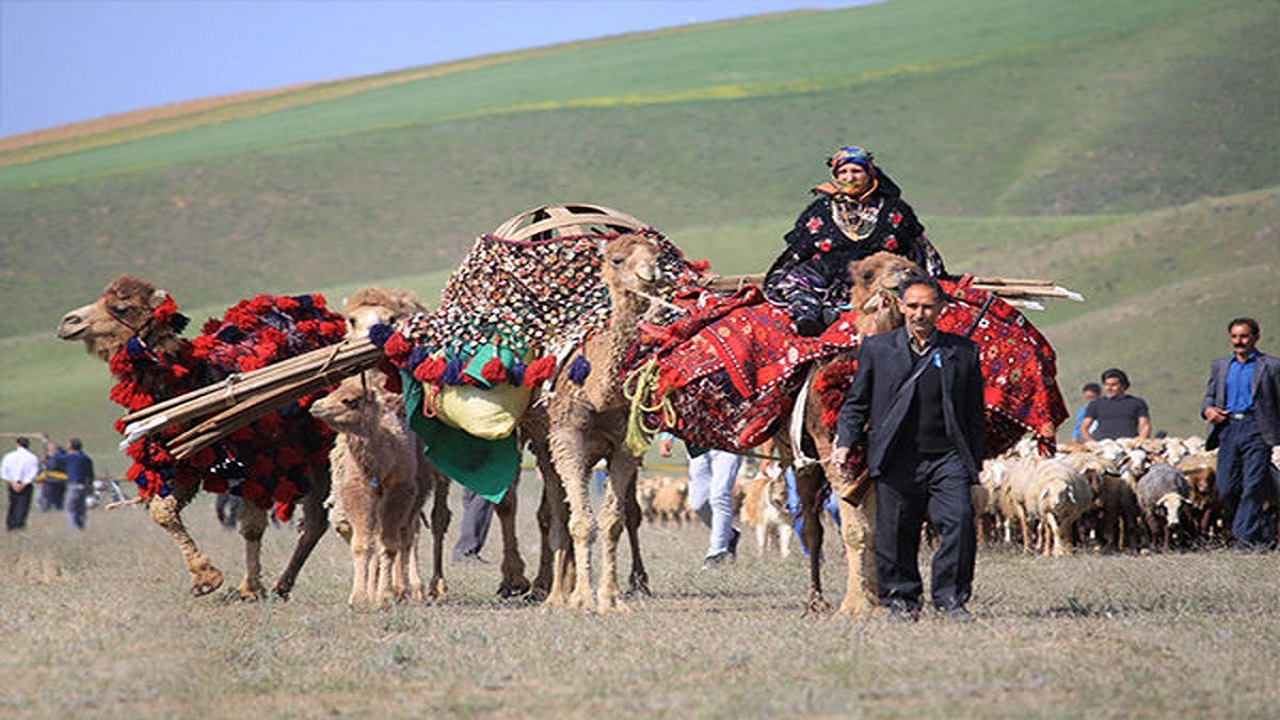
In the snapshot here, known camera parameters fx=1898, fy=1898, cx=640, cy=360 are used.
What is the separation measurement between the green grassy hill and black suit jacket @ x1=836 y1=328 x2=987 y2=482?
4253 centimetres

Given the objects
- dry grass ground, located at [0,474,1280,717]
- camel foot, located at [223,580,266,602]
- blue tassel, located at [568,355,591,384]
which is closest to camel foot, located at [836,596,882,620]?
dry grass ground, located at [0,474,1280,717]

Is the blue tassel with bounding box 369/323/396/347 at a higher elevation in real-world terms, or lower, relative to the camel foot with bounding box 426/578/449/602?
higher

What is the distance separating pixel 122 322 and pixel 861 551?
6.09 m

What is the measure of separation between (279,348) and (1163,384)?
2968 cm

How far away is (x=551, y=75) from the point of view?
10044 centimetres

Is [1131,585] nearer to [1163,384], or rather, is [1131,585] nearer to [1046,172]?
[1163,384]

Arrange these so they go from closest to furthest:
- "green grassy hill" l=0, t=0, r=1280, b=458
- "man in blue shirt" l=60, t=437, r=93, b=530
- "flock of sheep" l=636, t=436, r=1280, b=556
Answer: "flock of sheep" l=636, t=436, r=1280, b=556
"man in blue shirt" l=60, t=437, r=93, b=530
"green grassy hill" l=0, t=0, r=1280, b=458

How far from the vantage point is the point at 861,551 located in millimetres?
11266

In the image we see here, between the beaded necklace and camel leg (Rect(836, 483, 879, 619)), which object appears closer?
camel leg (Rect(836, 483, 879, 619))

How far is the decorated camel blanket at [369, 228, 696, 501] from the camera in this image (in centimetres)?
1302

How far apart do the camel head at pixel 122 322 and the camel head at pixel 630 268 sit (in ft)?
11.6

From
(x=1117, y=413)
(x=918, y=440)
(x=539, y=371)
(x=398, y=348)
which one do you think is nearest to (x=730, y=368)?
(x=918, y=440)

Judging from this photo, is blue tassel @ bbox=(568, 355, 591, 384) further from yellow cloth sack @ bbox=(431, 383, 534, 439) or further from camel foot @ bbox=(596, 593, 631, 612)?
camel foot @ bbox=(596, 593, 631, 612)

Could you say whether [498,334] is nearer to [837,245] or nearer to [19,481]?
[837,245]
